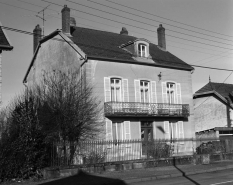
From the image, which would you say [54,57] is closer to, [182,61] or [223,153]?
[182,61]

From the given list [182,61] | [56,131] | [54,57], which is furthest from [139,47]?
[56,131]

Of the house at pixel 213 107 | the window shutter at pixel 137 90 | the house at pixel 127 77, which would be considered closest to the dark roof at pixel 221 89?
the house at pixel 213 107

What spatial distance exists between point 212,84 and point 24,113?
86.2 ft

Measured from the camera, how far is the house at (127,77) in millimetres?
25594

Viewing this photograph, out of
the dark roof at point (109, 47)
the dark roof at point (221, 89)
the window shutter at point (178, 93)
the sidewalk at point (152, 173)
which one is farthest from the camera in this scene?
the dark roof at point (221, 89)

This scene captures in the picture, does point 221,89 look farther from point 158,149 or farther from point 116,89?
point 158,149

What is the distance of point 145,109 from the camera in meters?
27.0

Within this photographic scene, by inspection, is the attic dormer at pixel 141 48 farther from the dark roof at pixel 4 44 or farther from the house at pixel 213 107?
the dark roof at pixel 4 44

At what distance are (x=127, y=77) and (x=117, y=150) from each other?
8077 millimetres

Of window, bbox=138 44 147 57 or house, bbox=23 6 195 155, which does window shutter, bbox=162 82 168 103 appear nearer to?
house, bbox=23 6 195 155

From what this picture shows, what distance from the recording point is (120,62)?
26.9 metres

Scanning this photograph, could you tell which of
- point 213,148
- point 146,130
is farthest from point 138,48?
point 213,148

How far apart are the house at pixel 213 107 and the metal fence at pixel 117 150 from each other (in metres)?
8.61

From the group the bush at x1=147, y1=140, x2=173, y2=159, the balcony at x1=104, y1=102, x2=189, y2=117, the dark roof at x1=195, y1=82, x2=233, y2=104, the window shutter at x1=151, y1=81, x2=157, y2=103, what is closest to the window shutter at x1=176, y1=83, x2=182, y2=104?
the balcony at x1=104, y1=102, x2=189, y2=117
